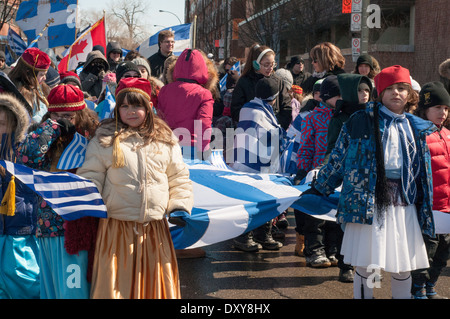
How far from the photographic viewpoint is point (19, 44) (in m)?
11.4

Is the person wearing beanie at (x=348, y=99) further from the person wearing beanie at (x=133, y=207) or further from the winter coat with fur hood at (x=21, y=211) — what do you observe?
the winter coat with fur hood at (x=21, y=211)

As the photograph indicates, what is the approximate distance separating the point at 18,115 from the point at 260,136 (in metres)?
2.70

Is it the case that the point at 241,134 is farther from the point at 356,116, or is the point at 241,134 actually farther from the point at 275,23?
the point at 275,23

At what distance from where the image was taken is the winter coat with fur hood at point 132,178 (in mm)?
3486

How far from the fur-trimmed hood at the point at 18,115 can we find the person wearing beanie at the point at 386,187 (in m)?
2.16

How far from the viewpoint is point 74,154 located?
3592 millimetres

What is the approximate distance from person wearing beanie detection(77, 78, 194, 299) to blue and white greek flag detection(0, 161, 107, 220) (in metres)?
0.09

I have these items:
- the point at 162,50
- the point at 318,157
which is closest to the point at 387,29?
the point at 162,50

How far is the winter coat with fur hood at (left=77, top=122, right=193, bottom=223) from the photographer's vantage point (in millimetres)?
3486

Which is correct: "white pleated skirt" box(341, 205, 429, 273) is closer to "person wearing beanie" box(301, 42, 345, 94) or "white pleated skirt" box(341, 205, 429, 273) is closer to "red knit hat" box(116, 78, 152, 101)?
"red knit hat" box(116, 78, 152, 101)

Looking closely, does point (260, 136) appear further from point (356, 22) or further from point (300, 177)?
point (356, 22)

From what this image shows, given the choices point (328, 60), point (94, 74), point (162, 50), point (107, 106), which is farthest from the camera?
point (94, 74)

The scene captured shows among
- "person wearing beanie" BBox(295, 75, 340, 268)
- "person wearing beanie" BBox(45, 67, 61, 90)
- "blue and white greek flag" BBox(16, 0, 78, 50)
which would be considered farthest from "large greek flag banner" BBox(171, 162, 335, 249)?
"blue and white greek flag" BBox(16, 0, 78, 50)
